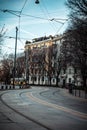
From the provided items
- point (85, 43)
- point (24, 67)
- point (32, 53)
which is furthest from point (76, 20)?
point (24, 67)

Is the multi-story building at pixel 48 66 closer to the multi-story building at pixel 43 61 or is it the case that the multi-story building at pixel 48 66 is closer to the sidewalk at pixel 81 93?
the multi-story building at pixel 43 61

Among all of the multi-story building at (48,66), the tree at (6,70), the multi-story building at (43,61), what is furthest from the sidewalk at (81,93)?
the multi-story building at (43,61)

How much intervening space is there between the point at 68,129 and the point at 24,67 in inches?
4701

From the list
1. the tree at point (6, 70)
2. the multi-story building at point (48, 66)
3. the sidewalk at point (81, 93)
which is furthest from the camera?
the multi-story building at point (48, 66)

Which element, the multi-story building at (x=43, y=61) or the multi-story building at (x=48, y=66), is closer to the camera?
the multi-story building at (x=48, y=66)

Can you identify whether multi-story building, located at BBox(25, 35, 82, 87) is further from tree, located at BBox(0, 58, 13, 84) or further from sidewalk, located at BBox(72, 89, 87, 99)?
sidewalk, located at BBox(72, 89, 87, 99)

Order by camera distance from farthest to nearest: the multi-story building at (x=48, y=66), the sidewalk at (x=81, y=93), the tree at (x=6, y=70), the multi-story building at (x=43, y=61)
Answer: the multi-story building at (x=43, y=61) < the multi-story building at (x=48, y=66) < the tree at (x=6, y=70) < the sidewalk at (x=81, y=93)

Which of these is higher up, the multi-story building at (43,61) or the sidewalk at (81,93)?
the multi-story building at (43,61)

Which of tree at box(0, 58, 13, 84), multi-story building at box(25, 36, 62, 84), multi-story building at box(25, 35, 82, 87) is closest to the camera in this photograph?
tree at box(0, 58, 13, 84)

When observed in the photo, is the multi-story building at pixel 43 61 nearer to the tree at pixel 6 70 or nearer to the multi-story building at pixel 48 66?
the multi-story building at pixel 48 66

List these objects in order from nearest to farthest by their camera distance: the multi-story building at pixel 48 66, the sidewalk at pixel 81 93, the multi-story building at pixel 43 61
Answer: the sidewalk at pixel 81 93
the multi-story building at pixel 48 66
the multi-story building at pixel 43 61

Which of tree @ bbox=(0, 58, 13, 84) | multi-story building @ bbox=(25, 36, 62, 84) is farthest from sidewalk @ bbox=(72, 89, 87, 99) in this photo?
multi-story building @ bbox=(25, 36, 62, 84)

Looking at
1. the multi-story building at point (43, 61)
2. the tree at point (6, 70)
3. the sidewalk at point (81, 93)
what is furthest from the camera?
the multi-story building at point (43, 61)

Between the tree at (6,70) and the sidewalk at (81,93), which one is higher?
the tree at (6,70)
